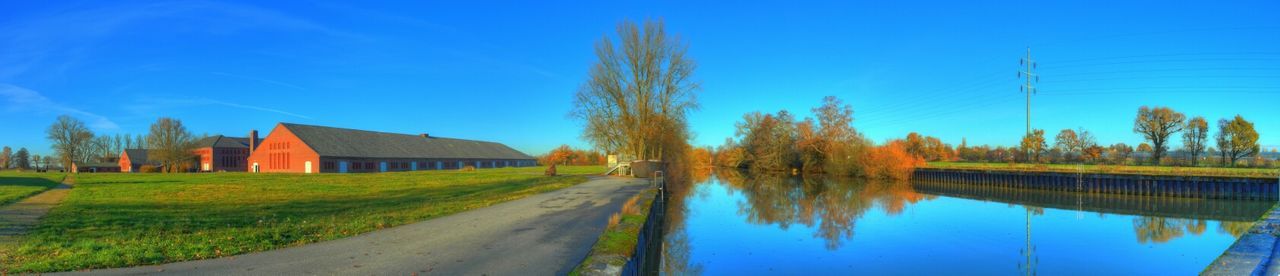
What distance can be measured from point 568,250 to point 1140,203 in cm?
2671

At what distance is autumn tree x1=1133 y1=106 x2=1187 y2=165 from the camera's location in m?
51.7

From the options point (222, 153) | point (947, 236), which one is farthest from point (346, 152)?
point (947, 236)

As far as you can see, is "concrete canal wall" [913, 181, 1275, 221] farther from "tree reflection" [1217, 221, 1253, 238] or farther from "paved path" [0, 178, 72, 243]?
Answer: "paved path" [0, 178, 72, 243]

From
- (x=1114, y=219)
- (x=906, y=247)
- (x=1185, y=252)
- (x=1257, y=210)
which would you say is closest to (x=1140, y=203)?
(x=1257, y=210)

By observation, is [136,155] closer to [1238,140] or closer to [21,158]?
[21,158]

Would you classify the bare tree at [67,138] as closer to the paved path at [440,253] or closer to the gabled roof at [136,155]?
the gabled roof at [136,155]

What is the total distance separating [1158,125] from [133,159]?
383 feet

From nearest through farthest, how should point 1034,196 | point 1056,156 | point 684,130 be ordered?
point 1034,196
point 684,130
point 1056,156

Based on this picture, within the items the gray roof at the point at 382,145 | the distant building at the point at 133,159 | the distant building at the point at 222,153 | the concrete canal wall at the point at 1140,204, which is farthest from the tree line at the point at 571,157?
the concrete canal wall at the point at 1140,204

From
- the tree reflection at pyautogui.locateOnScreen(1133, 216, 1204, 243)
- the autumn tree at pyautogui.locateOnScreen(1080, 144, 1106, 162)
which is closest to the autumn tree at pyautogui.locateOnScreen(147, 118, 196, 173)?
the tree reflection at pyautogui.locateOnScreen(1133, 216, 1204, 243)

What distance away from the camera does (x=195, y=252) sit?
23.7ft

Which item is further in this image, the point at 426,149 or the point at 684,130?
the point at 426,149

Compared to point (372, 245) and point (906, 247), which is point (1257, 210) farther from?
point (372, 245)

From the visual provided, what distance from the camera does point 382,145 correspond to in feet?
204
